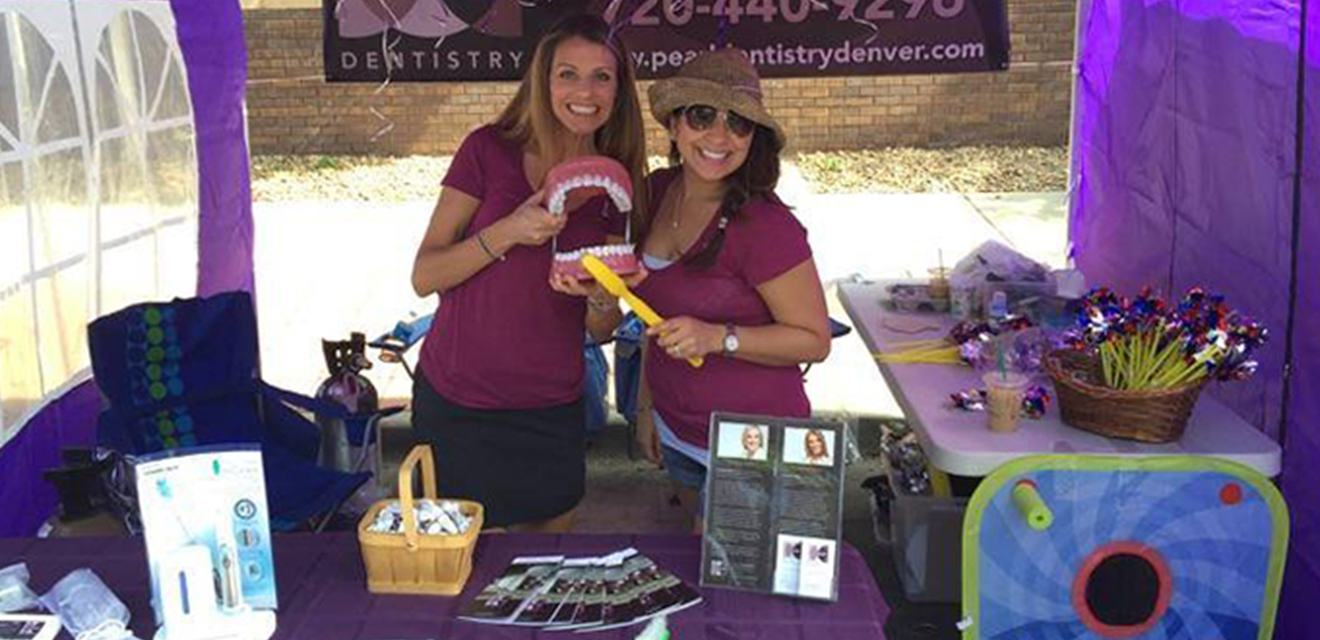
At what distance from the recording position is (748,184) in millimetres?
2277

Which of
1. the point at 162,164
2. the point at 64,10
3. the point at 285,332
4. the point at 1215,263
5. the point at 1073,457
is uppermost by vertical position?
the point at 64,10

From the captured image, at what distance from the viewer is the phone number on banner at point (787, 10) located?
4.61 meters

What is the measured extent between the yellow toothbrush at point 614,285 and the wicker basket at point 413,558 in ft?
1.48

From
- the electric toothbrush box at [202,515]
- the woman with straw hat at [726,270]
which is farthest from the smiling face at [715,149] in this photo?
the electric toothbrush box at [202,515]

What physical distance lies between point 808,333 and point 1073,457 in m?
0.59

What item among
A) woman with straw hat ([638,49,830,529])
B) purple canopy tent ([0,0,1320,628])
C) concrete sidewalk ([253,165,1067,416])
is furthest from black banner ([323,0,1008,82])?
woman with straw hat ([638,49,830,529])

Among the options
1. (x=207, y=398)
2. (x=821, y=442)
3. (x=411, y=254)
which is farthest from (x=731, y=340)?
(x=411, y=254)

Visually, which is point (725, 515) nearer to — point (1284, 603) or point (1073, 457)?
point (1073, 457)

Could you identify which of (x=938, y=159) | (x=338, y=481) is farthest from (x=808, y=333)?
(x=938, y=159)

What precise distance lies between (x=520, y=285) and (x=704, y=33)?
2.54 meters

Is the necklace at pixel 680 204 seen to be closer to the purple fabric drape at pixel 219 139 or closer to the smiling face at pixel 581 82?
the smiling face at pixel 581 82

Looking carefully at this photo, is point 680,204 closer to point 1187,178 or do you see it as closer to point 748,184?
point 748,184

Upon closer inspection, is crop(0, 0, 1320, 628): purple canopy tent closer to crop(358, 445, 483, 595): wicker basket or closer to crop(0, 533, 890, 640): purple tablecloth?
crop(0, 533, 890, 640): purple tablecloth

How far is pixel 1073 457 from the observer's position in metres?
2.34
